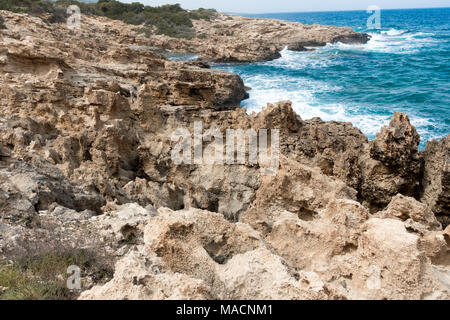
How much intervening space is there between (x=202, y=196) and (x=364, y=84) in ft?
73.9

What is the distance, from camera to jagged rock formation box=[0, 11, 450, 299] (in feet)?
9.09

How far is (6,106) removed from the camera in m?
8.72

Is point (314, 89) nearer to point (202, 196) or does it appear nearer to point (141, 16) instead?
point (202, 196)

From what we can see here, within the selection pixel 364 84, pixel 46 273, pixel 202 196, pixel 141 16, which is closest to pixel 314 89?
pixel 364 84

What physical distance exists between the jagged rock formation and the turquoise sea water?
8.56 meters

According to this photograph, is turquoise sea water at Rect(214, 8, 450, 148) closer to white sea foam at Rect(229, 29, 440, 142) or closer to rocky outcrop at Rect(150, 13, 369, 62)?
white sea foam at Rect(229, 29, 440, 142)

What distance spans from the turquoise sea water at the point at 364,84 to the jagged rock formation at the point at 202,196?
28.1 feet

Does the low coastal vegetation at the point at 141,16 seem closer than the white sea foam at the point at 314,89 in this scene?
No

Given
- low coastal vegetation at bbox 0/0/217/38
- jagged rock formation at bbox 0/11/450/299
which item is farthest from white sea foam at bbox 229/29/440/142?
low coastal vegetation at bbox 0/0/217/38

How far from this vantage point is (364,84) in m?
26.0

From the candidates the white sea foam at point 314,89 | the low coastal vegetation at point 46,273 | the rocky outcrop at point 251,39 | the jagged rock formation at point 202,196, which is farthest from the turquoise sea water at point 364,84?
the low coastal vegetation at point 46,273

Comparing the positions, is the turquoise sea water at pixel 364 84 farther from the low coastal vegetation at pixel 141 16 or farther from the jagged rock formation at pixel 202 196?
the low coastal vegetation at pixel 141 16

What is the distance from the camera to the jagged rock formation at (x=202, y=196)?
9.09 ft
